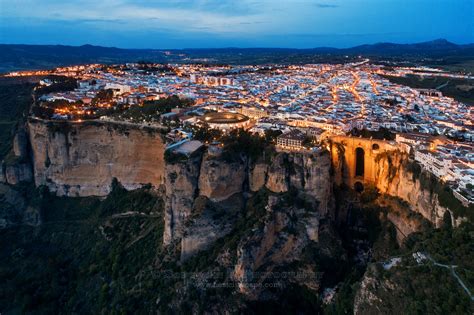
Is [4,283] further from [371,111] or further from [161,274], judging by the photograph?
[371,111]

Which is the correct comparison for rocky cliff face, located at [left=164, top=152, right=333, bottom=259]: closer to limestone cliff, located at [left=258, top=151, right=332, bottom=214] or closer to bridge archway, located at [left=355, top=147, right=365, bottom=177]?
limestone cliff, located at [left=258, top=151, right=332, bottom=214]

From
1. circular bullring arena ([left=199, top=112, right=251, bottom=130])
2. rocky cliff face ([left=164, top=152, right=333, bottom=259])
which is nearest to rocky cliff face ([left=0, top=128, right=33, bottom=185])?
circular bullring arena ([left=199, top=112, right=251, bottom=130])

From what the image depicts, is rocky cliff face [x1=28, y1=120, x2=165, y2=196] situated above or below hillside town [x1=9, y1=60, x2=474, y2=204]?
below

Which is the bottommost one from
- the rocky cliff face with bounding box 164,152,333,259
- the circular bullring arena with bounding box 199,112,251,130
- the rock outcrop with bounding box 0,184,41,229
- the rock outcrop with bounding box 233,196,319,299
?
the rock outcrop with bounding box 0,184,41,229

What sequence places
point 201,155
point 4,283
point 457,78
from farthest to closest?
1. point 457,78
2. point 4,283
3. point 201,155

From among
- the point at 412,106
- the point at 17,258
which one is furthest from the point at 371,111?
the point at 17,258

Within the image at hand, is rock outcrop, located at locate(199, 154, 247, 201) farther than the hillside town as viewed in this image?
No

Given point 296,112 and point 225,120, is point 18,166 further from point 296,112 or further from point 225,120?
point 296,112
